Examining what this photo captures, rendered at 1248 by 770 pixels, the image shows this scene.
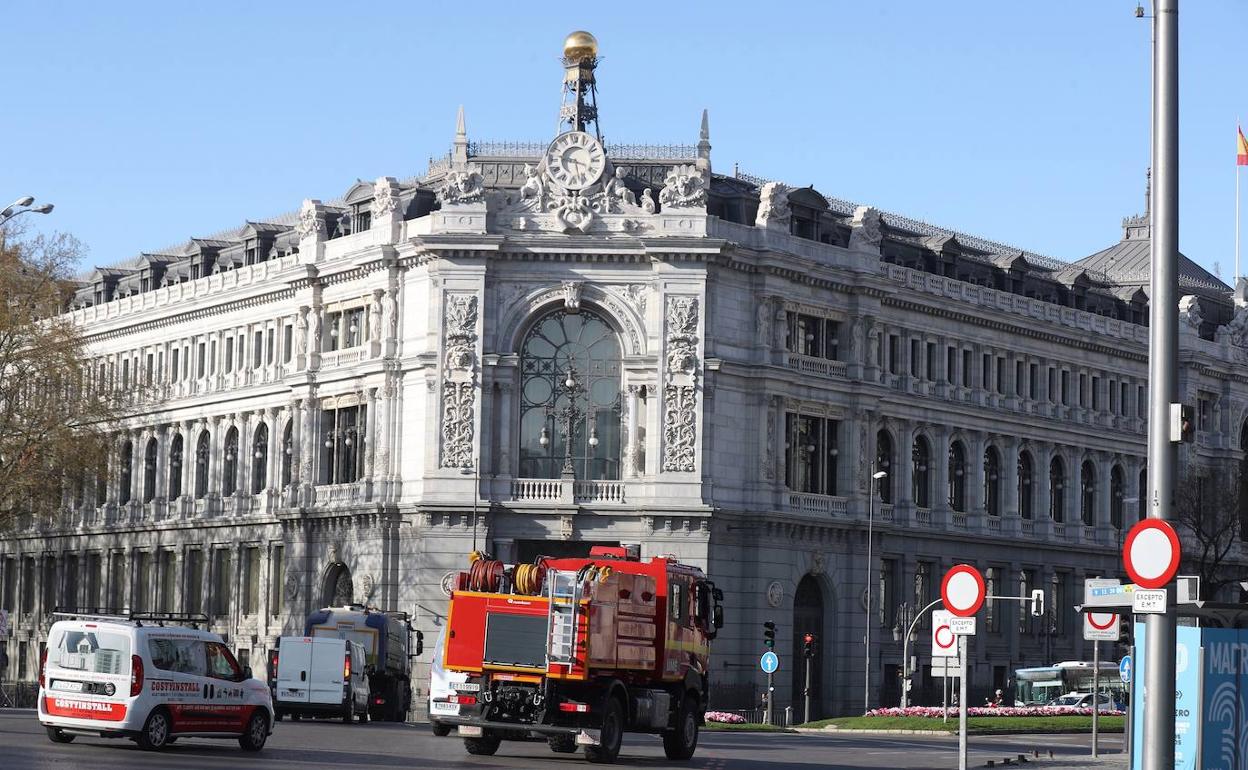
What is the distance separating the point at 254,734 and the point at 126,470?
63682 mm

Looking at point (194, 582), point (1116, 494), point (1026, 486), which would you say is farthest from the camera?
point (1116, 494)

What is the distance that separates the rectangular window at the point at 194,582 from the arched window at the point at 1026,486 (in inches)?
1437

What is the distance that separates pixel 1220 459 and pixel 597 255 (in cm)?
4251

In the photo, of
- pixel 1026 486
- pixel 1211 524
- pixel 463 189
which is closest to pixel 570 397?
pixel 463 189

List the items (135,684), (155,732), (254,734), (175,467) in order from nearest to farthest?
(135,684) → (155,732) → (254,734) → (175,467)

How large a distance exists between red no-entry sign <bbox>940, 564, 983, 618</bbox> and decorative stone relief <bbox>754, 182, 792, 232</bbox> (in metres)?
49.7

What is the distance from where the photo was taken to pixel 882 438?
84.6 m

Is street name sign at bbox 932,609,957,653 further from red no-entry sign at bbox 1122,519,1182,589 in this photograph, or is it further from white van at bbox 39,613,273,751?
red no-entry sign at bbox 1122,519,1182,589

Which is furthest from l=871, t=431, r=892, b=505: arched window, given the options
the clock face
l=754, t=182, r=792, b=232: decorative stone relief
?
the clock face

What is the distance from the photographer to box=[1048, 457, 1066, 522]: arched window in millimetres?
95188

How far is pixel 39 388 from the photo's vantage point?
6988 cm

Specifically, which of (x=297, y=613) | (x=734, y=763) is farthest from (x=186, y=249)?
(x=734, y=763)

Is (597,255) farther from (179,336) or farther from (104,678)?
(104,678)

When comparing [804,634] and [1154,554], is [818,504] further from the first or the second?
[1154,554]
